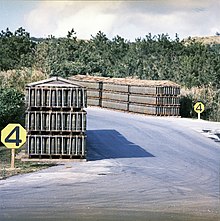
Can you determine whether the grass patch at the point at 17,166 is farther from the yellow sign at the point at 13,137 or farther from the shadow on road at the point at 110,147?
the shadow on road at the point at 110,147

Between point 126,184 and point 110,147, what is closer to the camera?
point 126,184

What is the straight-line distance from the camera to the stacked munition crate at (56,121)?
58.7 ft

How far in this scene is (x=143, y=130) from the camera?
85.8 feet

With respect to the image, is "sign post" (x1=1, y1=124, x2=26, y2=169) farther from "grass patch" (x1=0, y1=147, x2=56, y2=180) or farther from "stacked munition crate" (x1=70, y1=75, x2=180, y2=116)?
"stacked munition crate" (x1=70, y1=75, x2=180, y2=116)

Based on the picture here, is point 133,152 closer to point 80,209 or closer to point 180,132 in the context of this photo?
point 180,132

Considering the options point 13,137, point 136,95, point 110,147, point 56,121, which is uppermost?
point 136,95

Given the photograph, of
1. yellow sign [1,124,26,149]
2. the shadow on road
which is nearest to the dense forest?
the shadow on road

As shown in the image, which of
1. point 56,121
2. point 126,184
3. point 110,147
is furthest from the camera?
point 110,147

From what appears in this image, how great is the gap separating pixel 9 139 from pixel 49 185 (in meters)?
2.73

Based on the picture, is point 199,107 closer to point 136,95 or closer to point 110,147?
point 136,95

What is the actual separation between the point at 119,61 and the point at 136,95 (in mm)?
17907

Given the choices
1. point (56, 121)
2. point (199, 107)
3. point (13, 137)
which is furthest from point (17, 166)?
point (199, 107)

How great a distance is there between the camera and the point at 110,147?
2092 cm

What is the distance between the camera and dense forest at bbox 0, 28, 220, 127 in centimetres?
3888
